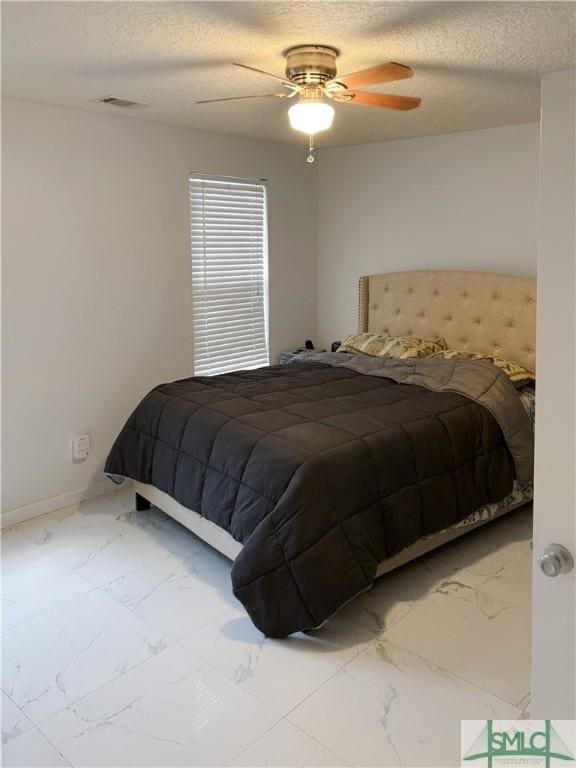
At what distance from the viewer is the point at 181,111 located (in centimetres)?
356

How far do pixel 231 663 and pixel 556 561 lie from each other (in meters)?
1.54

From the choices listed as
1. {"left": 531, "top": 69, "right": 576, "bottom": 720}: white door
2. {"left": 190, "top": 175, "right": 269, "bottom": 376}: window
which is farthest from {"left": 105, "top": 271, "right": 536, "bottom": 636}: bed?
{"left": 531, "top": 69, "right": 576, "bottom": 720}: white door

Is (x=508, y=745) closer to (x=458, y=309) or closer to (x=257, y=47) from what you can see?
(x=257, y=47)

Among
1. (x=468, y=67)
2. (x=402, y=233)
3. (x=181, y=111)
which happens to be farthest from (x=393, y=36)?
(x=402, y=233)

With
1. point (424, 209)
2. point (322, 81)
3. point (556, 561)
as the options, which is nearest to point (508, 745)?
point (556, 561)

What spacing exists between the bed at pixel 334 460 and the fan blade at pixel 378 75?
1.42 m

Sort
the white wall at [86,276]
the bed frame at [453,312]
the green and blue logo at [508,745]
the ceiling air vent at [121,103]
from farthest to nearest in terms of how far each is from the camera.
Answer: the bed frame at [453,312] → the white wall at [86,276] → the ceiling air vent at [121,103] → the green and blue logo at [508,745]

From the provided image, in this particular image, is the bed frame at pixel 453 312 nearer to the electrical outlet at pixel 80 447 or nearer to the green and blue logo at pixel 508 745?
the electrical outlet at pixel 80 447

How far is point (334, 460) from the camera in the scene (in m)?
2.63

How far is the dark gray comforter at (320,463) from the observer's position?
2.47 metres

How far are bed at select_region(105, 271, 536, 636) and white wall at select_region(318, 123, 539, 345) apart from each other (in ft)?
1.04

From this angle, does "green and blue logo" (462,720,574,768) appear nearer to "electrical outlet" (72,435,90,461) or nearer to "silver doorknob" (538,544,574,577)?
"silver doorknob" (538,544,574,577)

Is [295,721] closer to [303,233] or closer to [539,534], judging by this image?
[539,534]

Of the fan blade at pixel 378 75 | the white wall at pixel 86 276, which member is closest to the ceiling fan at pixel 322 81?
the fan blade at pixel 378 75
